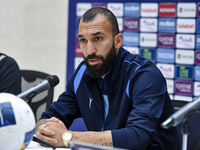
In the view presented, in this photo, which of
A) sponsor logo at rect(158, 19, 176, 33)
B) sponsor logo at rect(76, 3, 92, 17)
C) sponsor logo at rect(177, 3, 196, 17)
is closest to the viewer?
sponsor logo at rect(177, 3, 196, 17)

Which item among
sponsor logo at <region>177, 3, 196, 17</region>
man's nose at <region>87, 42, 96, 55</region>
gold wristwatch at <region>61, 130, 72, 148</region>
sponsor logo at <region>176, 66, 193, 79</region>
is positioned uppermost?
sponsor logo at <region>177, 3, 196, 17</region>

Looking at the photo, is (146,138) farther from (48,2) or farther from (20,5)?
(20,5)

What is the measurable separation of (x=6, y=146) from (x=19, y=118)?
9 centimetres

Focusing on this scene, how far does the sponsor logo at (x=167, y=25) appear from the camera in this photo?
8.58 feet

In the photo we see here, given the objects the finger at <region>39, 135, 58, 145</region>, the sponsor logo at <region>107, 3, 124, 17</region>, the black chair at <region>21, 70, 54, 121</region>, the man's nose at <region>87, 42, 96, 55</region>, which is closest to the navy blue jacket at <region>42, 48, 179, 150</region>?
the man's nose at <region>87, 42, 96, 55</region>

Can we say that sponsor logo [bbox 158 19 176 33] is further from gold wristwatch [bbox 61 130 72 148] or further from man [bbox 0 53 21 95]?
gold wristwatch [bbox 61 130 72 148]

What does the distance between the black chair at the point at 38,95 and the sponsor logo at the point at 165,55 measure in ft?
4.03

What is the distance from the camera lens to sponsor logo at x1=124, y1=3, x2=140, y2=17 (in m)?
2.75

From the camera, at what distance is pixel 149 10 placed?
2701 mm

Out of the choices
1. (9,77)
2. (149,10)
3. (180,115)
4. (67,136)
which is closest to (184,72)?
(149,10)

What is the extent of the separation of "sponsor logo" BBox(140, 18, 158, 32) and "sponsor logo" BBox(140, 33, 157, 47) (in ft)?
0.16

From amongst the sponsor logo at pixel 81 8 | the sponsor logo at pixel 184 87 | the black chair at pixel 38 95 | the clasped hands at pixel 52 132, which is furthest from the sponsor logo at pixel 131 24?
the clasped hands at pixel 52 132

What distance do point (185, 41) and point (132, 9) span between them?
0.62m

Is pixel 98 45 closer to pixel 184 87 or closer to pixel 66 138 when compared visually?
pixel 66 138
